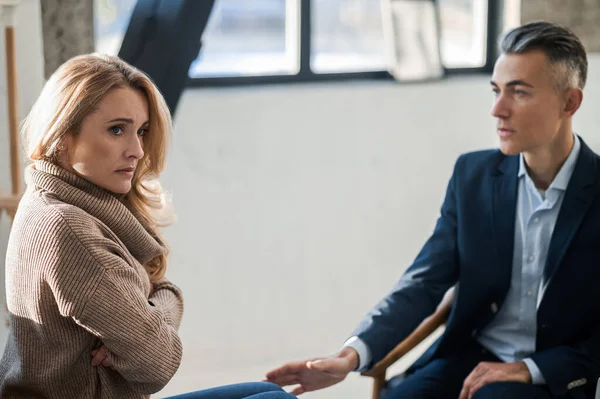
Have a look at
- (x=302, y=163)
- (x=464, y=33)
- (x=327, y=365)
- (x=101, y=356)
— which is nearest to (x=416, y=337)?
(x=327, y=365)

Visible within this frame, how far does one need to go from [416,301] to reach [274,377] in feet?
1.47

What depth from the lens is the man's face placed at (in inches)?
85.8

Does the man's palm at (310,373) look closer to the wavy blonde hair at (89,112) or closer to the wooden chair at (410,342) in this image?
the wooden chair at (410,342)

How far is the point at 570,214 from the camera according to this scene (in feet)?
7.04

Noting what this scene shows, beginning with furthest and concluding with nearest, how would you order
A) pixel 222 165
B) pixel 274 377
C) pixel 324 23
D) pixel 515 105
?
pixel 324 23, pixel 222 165, pixel 515 105, pixel 274 377

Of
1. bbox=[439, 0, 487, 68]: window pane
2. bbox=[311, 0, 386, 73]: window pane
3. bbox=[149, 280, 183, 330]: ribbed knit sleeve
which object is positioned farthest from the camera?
bbox=[439, 0, 487, 68]: window pane

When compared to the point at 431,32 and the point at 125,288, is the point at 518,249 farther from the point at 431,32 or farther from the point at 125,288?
the point at 431,32

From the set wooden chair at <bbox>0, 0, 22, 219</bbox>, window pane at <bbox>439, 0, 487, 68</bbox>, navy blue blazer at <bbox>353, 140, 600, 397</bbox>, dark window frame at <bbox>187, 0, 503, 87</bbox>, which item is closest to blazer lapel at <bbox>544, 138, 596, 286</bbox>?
navy blue blazer at <bbox>353, 140, 600, 397</bbox>

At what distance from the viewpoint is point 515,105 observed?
7.24ft

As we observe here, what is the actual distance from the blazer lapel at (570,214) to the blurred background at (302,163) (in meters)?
1.67

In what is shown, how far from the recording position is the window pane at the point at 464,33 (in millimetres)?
4234

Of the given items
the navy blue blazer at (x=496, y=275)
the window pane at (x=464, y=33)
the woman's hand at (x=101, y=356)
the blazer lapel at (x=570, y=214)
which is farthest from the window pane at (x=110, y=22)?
the woman's hand at (x=101, y=356)

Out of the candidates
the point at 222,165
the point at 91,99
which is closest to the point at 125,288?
the point at 91,99

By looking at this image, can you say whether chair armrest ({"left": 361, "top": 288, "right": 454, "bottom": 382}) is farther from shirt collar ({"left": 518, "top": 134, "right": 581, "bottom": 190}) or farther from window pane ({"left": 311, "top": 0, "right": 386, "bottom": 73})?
window pane ({"left": 311, "top": 0, "right": 386, "bottom": 73})
